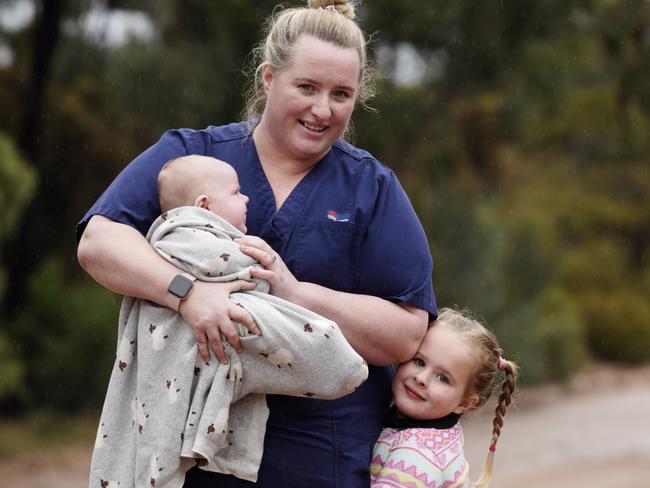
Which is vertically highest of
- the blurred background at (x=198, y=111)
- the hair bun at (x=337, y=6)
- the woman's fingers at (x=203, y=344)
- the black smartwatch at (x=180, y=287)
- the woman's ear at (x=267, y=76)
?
the blurred background at (x=198, y=111)

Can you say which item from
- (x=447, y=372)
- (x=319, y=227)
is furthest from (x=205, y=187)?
(x=447, y=372)

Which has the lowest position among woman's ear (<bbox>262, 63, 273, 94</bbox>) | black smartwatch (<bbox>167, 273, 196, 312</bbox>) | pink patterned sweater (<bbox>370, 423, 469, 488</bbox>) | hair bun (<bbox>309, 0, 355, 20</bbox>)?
pink patterned sweater (<bbox>370, 423, 469, 488</bbox>)

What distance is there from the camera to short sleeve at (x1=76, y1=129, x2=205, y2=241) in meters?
2.32

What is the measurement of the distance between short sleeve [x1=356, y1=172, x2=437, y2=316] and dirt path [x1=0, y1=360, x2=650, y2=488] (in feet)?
17.7

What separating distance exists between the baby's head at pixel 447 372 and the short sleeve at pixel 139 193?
2.43ft

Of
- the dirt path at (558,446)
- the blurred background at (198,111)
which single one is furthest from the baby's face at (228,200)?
the dirt path at (558,446)

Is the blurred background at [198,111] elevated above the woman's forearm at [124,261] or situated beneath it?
elevated above

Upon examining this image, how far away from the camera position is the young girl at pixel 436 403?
2.41 metres

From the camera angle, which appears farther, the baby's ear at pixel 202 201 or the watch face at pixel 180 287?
the baby's ear at pixel 202 201

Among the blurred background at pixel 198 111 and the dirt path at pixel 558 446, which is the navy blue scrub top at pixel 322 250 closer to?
the blurred background at pixel 198 111

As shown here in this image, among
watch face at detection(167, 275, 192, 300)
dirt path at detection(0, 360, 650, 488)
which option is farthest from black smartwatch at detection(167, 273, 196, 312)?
dirt path at detection(0, 360, 650, 488)

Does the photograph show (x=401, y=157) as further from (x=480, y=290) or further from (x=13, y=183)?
(x=13, y=183)

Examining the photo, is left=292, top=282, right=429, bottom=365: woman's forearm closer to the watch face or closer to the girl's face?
the girl's face

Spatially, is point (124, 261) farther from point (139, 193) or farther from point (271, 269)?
point (271, 269)
